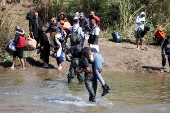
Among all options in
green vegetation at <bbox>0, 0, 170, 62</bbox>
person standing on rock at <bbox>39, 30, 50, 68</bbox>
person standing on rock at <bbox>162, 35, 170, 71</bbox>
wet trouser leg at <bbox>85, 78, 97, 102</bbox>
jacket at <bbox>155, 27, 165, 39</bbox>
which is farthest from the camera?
green vegetation at <bbox>0, 0, 170, 62</bbox>

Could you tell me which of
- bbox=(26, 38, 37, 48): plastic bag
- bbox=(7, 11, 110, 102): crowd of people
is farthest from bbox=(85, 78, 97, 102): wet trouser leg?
bbox=(26, 38, 37, 48): plastic bag

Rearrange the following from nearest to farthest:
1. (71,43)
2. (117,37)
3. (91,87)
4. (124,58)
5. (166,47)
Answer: (91,87) < (71,43) < (166,47) < (124,58) < (117,37)

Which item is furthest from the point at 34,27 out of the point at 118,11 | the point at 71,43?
the point at 118,11

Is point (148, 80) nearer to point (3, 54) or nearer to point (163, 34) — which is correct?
point (163, 34)

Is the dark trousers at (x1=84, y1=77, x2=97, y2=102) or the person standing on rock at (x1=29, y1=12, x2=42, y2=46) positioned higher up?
the person standing on rock at (x1=29, y1=12, x2=42, y2=46)

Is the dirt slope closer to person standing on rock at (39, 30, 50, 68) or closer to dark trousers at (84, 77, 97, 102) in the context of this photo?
person standing on rock at (39, 30, 50, 68)

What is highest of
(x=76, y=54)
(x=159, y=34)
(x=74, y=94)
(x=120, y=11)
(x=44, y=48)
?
(x=120, y=11)

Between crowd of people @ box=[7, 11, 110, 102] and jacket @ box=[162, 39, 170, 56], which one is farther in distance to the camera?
jacket @ box=[162, 39, 170, 56]

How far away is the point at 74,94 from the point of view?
884 cm

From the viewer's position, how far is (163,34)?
16500mm

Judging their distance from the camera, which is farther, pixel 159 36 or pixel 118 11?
pixel 118 11

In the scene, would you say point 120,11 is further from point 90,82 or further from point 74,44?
point 90,82

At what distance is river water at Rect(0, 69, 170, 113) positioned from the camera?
7258 millimetres

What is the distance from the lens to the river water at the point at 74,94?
7258 millimetres
